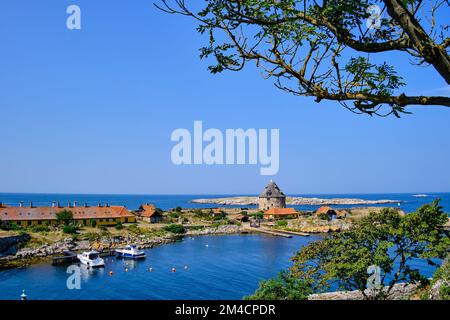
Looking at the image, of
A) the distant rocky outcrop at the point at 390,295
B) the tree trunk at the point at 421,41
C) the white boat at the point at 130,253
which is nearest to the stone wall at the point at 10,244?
the white boat at the point at 130,253

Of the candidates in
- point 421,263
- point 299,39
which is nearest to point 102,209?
point 421,263

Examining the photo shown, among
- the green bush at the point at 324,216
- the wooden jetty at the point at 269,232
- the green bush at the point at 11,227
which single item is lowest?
the wooden jetty at the point at 269,232

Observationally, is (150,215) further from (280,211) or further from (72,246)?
(280,211)

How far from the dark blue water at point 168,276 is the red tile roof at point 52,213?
11493mm

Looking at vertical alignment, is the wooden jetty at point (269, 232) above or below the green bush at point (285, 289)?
below

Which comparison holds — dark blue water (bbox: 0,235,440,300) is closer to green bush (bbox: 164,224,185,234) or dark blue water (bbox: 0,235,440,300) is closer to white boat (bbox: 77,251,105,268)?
white boat (bbox: 77,251,105,268)

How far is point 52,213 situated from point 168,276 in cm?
2324

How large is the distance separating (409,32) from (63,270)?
3119cm

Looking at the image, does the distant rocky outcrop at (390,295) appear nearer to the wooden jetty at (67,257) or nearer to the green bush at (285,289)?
the green bush at (285,289)

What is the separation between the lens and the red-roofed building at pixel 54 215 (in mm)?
41900

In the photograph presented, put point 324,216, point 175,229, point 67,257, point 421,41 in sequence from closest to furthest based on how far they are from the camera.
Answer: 1. point 421,41
2. point 67,257
3. point 175,229
4. point 324,216

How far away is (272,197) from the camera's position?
230 feet

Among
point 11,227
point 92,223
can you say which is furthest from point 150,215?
point 11,227

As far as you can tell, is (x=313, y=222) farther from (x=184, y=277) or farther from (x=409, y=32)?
(x=409, y=32)
